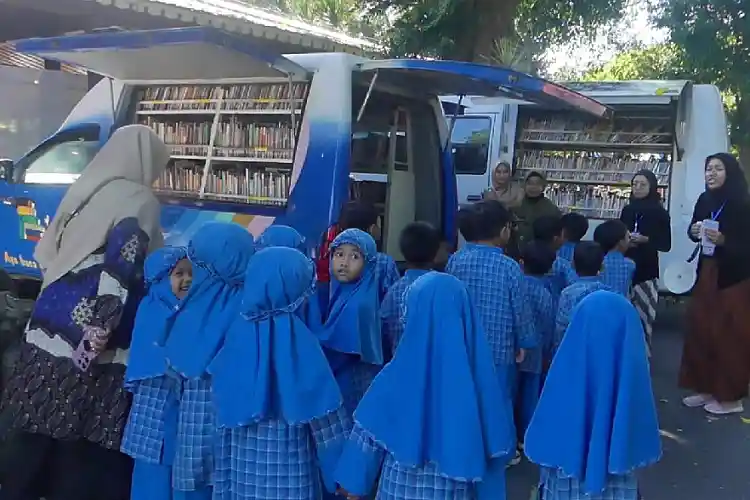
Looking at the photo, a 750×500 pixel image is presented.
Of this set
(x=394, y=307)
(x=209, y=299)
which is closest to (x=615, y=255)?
(x=394, y=307)

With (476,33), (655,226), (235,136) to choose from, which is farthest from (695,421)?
(476,33)

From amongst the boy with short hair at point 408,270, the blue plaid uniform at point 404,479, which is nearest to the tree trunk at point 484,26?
the boy with short hair at point 408,270

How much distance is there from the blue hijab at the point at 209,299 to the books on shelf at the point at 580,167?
6.83 metres

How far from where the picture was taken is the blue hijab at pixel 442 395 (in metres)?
2.50

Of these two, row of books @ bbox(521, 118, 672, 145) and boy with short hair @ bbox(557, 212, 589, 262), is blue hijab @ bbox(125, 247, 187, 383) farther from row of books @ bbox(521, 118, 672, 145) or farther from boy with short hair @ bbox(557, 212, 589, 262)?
row of books @ bbox(521, 118, 672, 145)

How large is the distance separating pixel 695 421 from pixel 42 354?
4.38 metres

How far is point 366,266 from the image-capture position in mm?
A: 3951

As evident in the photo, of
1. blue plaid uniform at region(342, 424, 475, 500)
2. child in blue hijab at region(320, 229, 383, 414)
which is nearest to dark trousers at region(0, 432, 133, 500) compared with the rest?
child in blue hijab at region(320, 229, 383, 414)

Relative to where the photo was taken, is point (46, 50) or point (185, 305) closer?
point (185, 305)

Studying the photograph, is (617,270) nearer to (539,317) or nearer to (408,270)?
(539,317)

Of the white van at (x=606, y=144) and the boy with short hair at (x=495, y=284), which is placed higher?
the white van at (x=606, y=144)

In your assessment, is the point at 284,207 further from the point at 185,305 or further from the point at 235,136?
the point at 185,305

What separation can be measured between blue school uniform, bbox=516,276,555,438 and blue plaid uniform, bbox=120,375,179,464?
2.08 metres

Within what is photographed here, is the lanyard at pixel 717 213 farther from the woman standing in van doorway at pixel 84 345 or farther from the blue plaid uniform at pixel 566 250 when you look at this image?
the woman standing in van doorway at pixel 84 345
